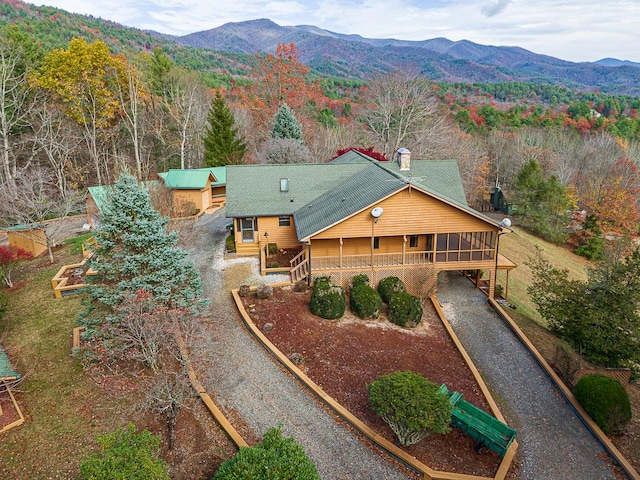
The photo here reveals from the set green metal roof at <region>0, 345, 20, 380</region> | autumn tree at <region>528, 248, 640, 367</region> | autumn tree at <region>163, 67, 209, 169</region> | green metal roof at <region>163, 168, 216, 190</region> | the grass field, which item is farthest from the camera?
autumn tree at <region>163, 67, 209, 169</region>

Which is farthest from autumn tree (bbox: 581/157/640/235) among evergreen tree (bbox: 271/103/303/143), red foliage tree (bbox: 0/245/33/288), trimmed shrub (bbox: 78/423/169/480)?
red foliage tree (bbox: 0/245/33/288)

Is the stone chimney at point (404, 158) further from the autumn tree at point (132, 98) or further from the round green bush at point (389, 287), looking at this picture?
the autumn tree at point (132, 98)

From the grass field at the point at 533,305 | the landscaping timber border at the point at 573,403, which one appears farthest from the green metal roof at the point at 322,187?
the grass field at the point at 533,305

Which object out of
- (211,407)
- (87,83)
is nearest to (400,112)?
(87,83)

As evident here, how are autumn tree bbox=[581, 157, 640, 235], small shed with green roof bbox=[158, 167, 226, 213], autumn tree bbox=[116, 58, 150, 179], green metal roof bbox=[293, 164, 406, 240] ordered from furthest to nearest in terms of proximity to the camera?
autumn tree bbox=[581, 157, 640, 235] → autumn tree bbox=[116, 58, 150, 179] → small shed with green roof bbox=[158, 167, 226, 213] → green metal roof bbox=[293, 164, 406, 240]

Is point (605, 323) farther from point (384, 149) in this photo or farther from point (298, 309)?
point (384, 149)

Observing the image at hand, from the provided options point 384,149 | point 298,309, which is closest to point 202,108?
point 384,149

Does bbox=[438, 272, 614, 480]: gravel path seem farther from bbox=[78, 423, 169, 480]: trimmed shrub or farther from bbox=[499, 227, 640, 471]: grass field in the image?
bbox=[78, 423, 169, 480]: trimmed shrub
